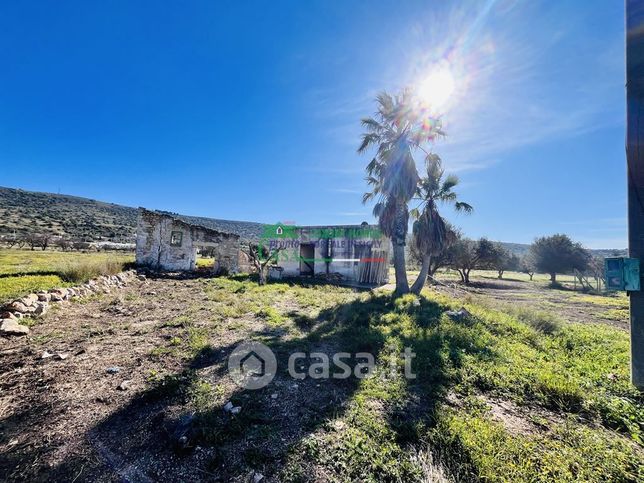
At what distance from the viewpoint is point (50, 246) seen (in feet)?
84.1

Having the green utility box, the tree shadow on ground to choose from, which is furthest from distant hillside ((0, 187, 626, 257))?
the green utility box

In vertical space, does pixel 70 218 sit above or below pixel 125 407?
above

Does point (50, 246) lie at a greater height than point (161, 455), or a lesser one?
greater

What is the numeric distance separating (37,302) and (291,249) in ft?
45.3

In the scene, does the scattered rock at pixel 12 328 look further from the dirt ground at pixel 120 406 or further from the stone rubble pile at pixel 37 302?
the dirt ground at pixel 120 406

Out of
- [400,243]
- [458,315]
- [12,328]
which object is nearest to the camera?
[12,328]

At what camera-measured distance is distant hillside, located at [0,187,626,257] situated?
3422 cm

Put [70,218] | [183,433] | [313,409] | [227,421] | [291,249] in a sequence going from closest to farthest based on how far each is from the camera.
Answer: [183,433]
[227,421]
[313,409]
[291,249]
[70,218]

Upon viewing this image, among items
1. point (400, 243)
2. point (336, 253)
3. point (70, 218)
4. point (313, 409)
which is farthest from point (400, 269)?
point (70, 218)

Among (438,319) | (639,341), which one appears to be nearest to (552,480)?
(639,341)

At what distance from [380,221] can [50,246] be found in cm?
3268

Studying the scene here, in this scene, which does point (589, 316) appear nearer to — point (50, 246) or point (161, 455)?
point (161, 455)

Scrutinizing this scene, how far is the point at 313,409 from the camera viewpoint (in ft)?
11.3

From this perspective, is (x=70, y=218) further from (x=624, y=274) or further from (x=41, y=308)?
(x=624, y=274)
